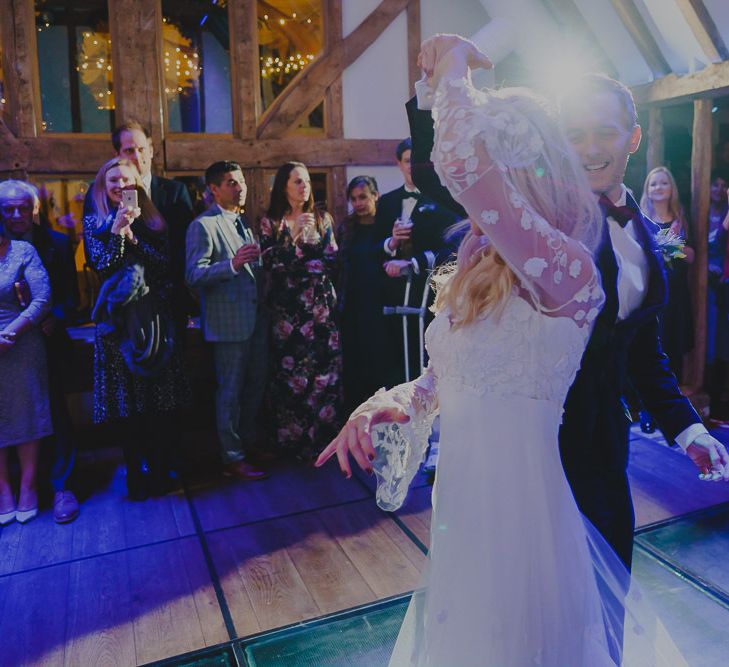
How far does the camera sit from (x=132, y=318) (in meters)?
3.33

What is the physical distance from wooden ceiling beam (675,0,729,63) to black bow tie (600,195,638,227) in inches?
122

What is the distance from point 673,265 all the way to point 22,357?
394 centimetres

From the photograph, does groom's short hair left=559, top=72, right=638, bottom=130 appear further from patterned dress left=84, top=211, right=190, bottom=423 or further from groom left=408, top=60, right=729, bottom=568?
patterned dress left=84, top=211, right=190, bottom=423

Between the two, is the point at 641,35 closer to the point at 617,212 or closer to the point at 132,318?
the point at 617,212

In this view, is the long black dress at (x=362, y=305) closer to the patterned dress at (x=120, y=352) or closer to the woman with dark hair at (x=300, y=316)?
the woman with dark hair at (x=300, y=316)

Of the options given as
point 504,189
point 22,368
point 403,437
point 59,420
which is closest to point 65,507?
point 59,420

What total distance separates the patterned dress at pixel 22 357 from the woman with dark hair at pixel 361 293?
1712mm

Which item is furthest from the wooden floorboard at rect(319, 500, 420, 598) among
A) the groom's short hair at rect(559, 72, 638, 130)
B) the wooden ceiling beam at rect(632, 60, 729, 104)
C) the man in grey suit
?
the wooden ceiling beam at rect(632, 60, 729, 104)

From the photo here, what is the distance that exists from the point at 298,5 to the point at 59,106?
2790 mm

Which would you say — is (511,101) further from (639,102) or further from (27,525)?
(639,102)

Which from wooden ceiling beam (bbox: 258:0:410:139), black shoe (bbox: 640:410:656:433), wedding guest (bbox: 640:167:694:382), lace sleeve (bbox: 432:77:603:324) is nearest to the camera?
lace sleeve (bbox: 432:77:603:324)

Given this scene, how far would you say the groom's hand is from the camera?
5.00 feet

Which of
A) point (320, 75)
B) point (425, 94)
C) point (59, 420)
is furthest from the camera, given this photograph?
point (320, 75)

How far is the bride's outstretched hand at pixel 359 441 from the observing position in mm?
1278
